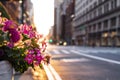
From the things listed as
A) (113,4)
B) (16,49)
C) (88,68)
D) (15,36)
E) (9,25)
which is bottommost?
(88,68)

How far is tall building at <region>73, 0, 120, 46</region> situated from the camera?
81812 mm

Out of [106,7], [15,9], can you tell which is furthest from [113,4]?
[15,9]

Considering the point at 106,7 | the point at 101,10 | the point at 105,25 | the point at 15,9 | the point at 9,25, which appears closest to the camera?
the point at 9,25

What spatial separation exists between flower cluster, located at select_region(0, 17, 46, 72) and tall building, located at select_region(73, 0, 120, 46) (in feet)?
239

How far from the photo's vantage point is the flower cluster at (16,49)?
642 centimetres

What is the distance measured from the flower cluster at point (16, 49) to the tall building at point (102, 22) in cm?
7284

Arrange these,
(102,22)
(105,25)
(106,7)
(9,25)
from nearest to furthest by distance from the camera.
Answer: (9,25) < (106,7) < (105,25) < (102,22)

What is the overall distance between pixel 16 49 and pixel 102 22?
90398 mm

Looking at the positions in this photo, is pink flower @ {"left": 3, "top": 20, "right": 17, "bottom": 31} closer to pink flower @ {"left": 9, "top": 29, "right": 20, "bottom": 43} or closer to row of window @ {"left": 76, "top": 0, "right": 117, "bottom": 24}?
pink flower @ {"left": 9, "top": 29, "right": 20, "bottom": 43}

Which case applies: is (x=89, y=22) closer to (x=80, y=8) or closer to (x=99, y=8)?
(x=99, y=8)

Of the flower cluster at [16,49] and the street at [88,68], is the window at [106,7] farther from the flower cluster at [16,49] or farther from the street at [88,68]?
the flower cluster at [16,49]

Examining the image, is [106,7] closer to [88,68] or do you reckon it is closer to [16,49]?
[88,68]

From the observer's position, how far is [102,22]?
95.9 metres

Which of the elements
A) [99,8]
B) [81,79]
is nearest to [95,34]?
[99,8]
